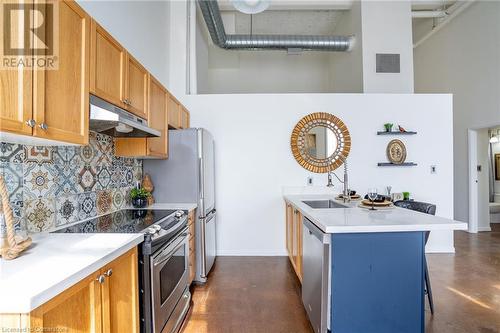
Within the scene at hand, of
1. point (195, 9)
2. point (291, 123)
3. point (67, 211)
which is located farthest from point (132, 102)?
point (195, 9)

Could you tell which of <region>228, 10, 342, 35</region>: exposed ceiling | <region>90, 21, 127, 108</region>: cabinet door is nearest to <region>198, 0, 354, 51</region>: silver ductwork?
<region>228, 10, 342, 35</region>: exposed ceiling

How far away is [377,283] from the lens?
4.99 feet

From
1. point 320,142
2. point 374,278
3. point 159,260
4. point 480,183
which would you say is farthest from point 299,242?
point 480,183

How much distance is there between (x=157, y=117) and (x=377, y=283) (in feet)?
7.40

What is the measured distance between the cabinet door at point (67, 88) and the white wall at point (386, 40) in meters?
4.05

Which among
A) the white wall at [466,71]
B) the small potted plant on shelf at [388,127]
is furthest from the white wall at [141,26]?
the white wall at [466,71]

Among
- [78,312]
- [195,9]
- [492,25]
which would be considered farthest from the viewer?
[492,25]

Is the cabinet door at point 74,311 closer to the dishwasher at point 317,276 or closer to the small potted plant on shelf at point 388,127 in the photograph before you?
the dishwasher at point 317,276

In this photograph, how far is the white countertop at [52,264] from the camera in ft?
2.48

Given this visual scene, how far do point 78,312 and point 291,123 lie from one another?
10.7 feet

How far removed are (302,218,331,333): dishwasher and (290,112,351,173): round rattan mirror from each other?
1.78 m

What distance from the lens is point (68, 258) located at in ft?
3.48

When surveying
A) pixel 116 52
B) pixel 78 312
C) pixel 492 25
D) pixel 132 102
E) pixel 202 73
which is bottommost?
pixel 78 312

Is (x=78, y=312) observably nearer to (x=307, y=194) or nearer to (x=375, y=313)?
(x=375, y=313)
